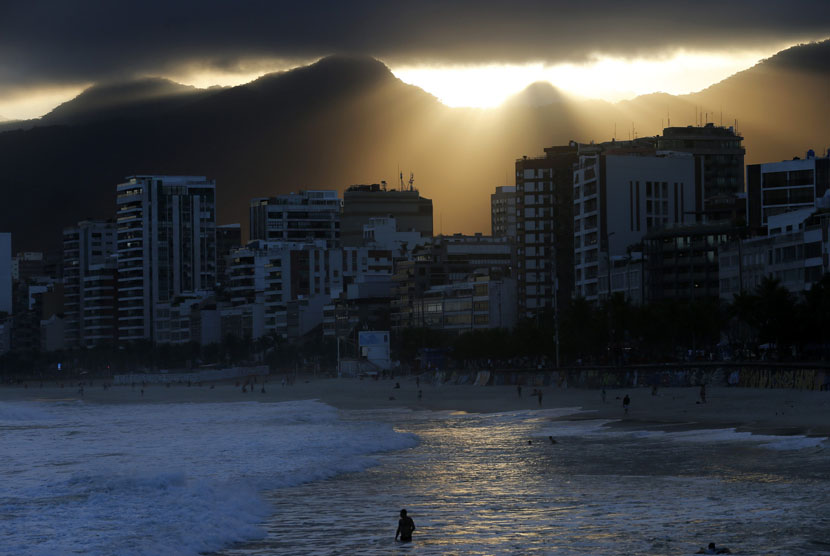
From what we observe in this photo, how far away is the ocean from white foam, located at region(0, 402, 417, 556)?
5.0 inches

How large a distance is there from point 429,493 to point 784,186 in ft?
431

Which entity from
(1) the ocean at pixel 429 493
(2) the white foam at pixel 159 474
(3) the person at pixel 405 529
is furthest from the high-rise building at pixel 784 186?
(3) the person at pixel 405 529

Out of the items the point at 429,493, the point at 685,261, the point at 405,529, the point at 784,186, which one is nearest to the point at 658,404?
the point at 429,493

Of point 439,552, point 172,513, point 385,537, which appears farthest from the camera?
point 172,513

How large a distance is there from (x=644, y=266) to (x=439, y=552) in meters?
142

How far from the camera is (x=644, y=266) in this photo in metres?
172

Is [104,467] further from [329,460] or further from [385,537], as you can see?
[385,537]

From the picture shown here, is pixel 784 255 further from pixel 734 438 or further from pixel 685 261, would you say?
pixel 734 438

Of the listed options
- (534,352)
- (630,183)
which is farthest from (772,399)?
(630,183)

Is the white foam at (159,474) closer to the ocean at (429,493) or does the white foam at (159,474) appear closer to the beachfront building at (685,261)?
the ocean at (429,493)

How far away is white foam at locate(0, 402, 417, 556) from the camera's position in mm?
38594

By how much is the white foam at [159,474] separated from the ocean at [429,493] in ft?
0.42

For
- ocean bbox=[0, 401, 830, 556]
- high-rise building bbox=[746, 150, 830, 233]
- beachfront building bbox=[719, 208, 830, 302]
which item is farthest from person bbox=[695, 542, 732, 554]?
high-rise building bbox=[746, 150, 830, 233]

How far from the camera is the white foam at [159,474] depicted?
38594 millimetres
